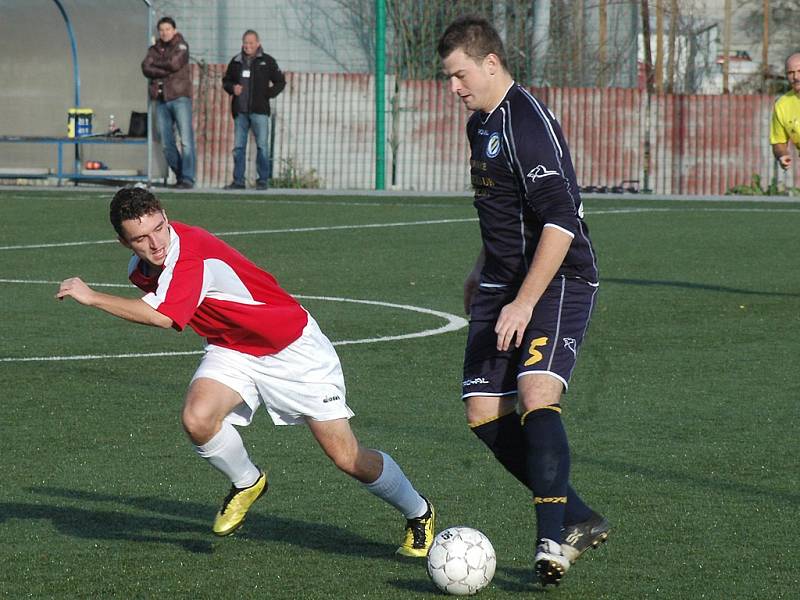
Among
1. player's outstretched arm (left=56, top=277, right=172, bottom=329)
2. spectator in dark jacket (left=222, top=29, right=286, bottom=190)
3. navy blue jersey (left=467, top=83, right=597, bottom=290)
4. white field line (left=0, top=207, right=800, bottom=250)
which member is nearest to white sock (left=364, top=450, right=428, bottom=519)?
navy blue jersey (left=467, top=83, right=597, bottom=290)

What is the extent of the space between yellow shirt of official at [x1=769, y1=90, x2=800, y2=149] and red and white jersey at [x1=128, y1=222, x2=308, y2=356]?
309 inches

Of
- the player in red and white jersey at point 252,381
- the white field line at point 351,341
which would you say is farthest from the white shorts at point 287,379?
the white field line at point 351,341

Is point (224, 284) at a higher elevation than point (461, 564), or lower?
higher

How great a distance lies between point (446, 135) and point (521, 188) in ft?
67.4

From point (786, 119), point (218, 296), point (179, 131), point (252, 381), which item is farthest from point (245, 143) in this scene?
point (218, 296)

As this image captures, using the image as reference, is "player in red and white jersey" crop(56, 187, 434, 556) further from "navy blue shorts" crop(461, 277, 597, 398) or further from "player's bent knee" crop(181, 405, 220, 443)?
"navy blue shorts" crop(461, 277, 597, 398)

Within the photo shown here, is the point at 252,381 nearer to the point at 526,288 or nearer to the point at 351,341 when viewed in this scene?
the point at 526,288

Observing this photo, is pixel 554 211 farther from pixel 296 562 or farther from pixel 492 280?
pixel 296 562

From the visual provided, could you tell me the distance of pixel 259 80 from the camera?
22.3m

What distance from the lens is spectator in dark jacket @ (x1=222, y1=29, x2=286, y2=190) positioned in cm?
2234

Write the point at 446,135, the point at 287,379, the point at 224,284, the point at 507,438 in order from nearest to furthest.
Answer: the point at 507,438
the point at 224,284
the point at 287,379
the point at 446,135

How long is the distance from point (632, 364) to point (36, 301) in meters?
4.71

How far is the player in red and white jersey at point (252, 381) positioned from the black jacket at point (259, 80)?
17039mm

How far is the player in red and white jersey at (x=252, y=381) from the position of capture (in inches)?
211
